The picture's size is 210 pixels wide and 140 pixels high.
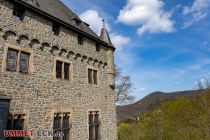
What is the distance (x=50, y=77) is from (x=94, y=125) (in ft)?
14.8

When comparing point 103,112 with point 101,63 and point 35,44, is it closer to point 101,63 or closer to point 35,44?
point 101,63

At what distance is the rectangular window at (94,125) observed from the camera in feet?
40.3

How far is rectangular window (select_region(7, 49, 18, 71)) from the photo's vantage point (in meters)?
8.34

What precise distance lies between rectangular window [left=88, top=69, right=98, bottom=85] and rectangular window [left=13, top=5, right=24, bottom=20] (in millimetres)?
5425

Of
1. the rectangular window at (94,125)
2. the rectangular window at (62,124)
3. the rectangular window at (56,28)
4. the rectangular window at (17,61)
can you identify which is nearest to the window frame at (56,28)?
the rectangular window at (56,28)

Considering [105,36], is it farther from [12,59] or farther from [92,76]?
[12,59]

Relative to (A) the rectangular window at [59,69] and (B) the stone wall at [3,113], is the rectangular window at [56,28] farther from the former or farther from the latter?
(B) the stone wall at [3,113]

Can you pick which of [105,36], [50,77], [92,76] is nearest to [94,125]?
[92,76]

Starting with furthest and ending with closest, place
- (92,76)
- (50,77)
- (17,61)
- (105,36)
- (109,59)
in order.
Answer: (105,36), (109,59), (92,76), (50,77), (17,61)

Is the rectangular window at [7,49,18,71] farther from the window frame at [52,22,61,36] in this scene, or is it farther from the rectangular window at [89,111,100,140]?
the rectangular window at [89,111,100,140]

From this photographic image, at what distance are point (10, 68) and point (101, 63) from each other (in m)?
6.82

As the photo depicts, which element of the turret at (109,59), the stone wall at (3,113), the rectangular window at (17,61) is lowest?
the stone wall at (3,113)

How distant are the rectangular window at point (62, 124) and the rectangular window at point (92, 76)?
306cm

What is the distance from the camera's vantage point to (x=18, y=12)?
29.8 ft
